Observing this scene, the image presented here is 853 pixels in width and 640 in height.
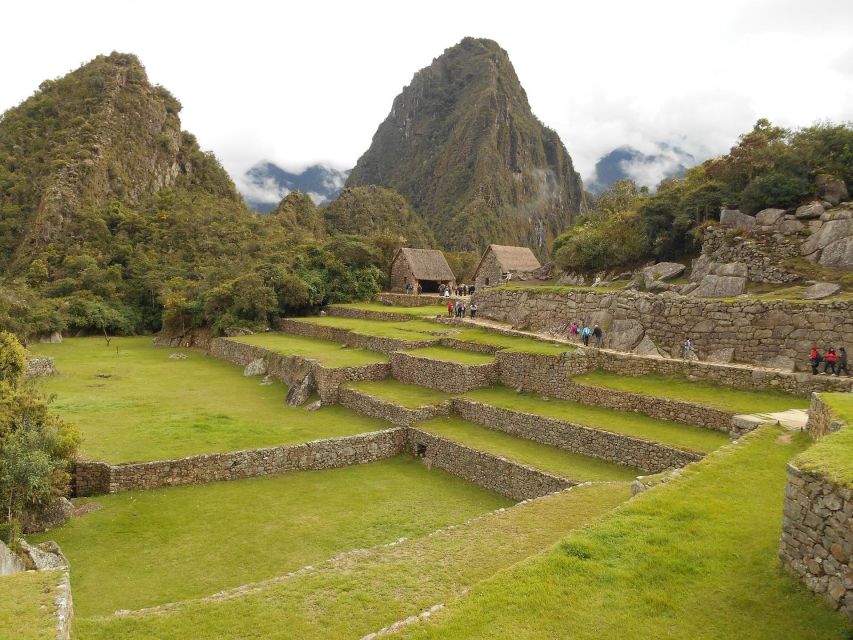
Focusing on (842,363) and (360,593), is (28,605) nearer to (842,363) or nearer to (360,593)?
(360,593)

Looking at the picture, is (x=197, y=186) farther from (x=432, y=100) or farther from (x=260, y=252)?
(x=432, y=100)

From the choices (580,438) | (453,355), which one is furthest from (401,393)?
(580,438)

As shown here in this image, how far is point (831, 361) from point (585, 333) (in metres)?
6.84

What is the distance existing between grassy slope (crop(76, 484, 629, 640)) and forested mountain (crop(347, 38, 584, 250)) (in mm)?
100939

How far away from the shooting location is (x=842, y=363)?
41.0ft

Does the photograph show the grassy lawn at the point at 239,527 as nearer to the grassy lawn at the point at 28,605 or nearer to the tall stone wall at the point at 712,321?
the grassy lawn at the point at 28,605

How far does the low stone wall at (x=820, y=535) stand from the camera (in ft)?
14.3

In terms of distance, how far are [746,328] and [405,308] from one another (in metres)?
19.4

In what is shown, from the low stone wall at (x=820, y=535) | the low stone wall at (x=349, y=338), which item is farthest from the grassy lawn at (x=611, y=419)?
the low stone wall at (x=820, y=535)

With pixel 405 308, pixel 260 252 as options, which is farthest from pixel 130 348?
pixel 405 308

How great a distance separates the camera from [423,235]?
294 feet

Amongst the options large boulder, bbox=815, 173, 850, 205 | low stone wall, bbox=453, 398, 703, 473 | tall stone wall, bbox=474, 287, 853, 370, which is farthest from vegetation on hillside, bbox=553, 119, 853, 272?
low stone wall, bbox=453, 398, 703, 473

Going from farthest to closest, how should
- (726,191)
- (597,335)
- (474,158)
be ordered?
(474,158) < (726,191) < (597,335)

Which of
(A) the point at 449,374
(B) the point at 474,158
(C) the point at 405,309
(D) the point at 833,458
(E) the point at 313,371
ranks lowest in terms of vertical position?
(E) the point at 313,371
